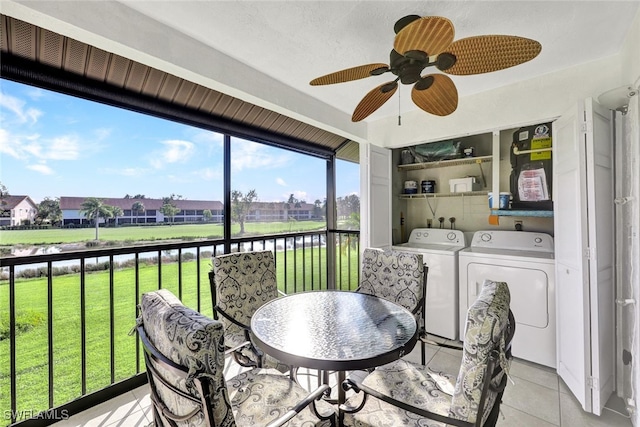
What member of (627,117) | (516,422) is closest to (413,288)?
(516,422)

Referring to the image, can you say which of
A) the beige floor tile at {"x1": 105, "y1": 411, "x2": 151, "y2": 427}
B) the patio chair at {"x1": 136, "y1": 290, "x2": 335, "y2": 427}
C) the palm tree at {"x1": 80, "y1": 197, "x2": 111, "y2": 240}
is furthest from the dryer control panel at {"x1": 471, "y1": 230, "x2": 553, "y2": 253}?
the palm tree at {"x1": 80, "y1": 197, "x2": 111, "y2": 240}

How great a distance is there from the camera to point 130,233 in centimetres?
218

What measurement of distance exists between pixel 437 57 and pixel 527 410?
2361 millimetres

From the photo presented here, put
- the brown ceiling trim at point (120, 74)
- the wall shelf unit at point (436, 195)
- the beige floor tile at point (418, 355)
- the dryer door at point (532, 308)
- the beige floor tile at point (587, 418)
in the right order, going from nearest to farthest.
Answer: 1. the brown ceiling trim at point (120, 74)
2. the beige floor tile at point (587, 418)
3. the dryer door at point (532, 308)
4. the beige floor tile at point (418, 355)
5. the wall shelf unit at point (436, 195)

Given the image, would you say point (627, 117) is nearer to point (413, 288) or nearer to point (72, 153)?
point (413, 288)

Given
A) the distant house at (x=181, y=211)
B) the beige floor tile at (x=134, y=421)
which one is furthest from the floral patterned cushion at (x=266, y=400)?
the distant house at (x=181, y=211)

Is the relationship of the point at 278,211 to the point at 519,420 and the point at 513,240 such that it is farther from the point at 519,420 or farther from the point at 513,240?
the point at 519,420

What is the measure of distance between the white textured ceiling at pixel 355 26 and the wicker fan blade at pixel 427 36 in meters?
0.41

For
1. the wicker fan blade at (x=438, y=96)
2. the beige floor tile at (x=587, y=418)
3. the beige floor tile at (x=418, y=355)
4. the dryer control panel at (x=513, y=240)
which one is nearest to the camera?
the wicker fan blade at (x=438, y=96)

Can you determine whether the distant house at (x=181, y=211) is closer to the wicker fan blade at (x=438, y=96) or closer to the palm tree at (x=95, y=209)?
the palm tree at (x=95, y=209)

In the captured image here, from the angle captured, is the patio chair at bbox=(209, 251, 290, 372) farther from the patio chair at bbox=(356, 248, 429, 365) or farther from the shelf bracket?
the shelf bracket

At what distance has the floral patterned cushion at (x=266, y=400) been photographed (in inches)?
45.7

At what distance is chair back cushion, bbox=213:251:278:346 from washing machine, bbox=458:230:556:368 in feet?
6.45

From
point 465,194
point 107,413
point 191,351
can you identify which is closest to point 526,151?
point 465,194
